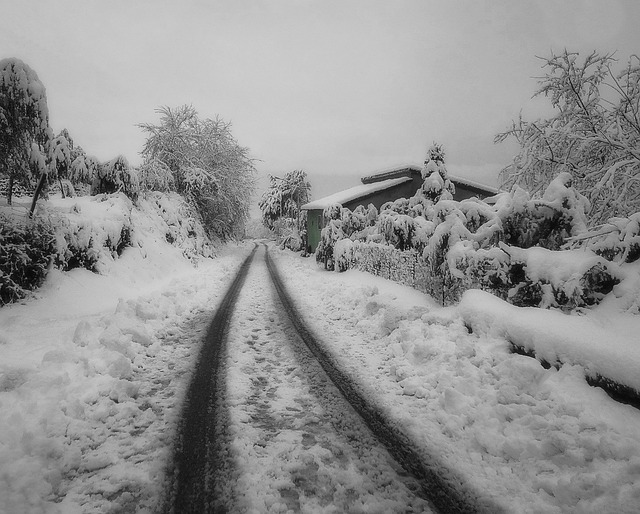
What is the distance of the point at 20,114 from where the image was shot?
26.2 ft

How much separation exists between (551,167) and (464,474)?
325 inches

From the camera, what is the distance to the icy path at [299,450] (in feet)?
9.37

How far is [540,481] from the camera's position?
295 cm

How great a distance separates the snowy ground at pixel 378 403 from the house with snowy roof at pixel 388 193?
19.1 metres

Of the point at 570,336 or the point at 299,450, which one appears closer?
the point at 299,450

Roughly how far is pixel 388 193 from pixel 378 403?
24153 millimetres

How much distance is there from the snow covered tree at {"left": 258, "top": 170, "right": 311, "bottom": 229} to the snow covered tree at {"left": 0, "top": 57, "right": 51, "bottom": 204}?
104 ft

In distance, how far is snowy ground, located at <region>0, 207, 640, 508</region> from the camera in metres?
2.87

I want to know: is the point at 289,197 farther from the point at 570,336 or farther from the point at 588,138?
the point at 570,336

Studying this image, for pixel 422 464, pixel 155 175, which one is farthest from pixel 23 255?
pixel 155 175

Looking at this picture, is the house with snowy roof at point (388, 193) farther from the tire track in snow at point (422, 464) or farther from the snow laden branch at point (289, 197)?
the tire track in snow at point (422, 464)

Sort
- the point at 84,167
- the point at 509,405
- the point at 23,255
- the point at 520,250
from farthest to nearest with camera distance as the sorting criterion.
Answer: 1. the point at 84,167
2. the point at 23,255
3. the point at 520,250
4. the point at 509,405

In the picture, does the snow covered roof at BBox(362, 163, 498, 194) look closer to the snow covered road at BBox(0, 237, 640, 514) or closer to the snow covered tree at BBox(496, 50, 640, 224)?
the snow covered tree at BBox(496, 50, 640, 224)

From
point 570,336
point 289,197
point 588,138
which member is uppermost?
point 289,197
